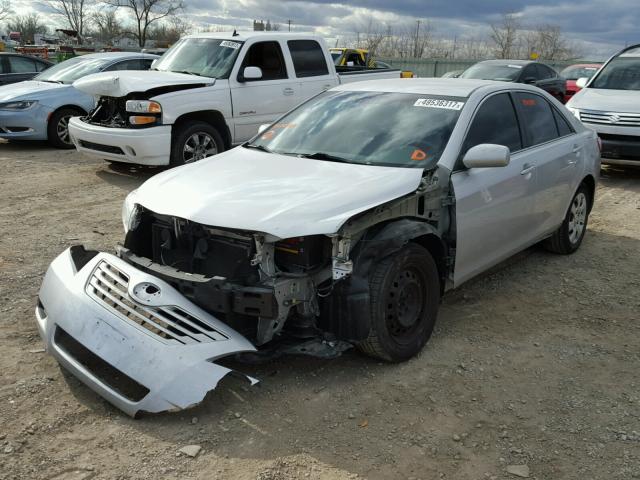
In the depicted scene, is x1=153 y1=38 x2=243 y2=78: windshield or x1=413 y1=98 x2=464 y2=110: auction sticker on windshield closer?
x1=413 y1=98 x2=464 y2=110: auction sticker on windshield

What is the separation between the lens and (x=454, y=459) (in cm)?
294

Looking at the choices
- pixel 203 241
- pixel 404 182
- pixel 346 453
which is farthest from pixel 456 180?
pixel 346 453

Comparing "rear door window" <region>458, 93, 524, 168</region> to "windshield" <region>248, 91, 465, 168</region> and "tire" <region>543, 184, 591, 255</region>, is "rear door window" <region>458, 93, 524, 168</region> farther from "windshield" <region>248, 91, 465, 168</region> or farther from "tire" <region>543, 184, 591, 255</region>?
"tire" <region>543, 184, 591, 255</region>

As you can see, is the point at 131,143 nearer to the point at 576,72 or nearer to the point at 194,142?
the point at 194,142

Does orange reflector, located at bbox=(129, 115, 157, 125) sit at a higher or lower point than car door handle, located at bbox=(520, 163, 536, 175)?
lower

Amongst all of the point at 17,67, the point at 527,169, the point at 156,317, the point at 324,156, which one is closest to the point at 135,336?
the point at 156,317

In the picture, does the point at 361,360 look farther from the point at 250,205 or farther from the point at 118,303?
the point at 118,303

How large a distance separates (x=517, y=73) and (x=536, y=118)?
33.1 ft

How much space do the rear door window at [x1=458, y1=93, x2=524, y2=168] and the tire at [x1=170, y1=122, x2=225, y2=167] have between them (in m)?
4.64

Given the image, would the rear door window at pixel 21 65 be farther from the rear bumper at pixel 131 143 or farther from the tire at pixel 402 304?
the tire at pixel 402 304

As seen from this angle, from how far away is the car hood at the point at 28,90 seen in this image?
1045 cm

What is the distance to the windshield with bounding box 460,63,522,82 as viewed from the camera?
46.2 ft

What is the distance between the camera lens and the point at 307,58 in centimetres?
936

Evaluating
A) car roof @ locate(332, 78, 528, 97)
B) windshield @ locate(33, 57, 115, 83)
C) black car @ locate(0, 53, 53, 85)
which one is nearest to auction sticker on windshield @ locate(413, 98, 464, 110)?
car roof @ locate(332, 78, 528, 97)
